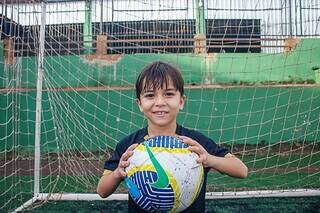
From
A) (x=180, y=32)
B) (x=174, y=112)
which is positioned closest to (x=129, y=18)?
(x=180, y=32)

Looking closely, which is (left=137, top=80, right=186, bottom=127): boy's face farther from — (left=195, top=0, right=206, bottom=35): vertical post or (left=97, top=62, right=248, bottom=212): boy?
(left=195, top=0, right=206, bottom=35): vertical post

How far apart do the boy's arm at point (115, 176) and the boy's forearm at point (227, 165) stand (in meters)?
0.28

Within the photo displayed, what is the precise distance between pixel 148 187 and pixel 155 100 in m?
0.30

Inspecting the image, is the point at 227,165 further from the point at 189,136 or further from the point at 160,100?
the point at 160,100

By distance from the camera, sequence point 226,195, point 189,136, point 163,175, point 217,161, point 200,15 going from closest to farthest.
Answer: point 163,175 → point 217,161 → point 189,136 → point 226,195 → point 200,15

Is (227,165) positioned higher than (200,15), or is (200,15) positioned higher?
(200,15)

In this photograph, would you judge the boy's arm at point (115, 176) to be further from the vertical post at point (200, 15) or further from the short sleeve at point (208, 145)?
the vertical post at point (200, 15)

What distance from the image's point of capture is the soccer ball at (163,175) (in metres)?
1.21

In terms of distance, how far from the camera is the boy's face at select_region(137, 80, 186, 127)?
1284 millimetres

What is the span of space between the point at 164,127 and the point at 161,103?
131mm

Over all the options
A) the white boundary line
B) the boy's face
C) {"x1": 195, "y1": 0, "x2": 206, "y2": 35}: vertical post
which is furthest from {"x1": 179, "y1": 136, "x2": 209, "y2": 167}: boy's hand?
{"x1": 195, "y1": 0, "x2": 206, "y2": 35}: vertical post

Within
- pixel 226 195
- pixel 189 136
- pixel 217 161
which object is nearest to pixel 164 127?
pixel 189 136

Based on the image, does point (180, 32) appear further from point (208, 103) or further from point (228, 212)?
point (228, 212)

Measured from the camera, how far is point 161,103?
4.17ft
